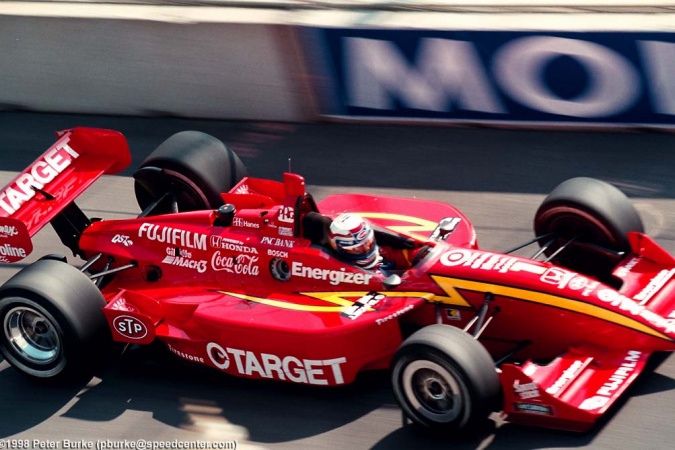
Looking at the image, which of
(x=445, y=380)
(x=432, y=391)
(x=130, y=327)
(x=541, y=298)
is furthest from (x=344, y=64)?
(x=445, y=380)

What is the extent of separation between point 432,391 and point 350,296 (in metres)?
1.06

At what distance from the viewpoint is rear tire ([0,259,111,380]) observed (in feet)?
24.3

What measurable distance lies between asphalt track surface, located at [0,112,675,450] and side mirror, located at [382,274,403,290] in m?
0.69

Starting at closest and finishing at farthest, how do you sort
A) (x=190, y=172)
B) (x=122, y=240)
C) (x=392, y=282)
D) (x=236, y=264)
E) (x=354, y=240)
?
(x=392, y=282)
(x=354, y=240)
(x=236, y=264)
(x=122, y=240)
(x=190, y=172)

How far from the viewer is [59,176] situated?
8.48 metres

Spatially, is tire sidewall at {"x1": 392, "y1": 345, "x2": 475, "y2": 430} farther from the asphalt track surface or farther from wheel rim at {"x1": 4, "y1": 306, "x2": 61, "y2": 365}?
wheel rim at {"x1": 4, "y1": 306, "x2": 61, "y2": 365}

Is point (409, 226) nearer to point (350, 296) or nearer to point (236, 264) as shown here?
point (350, 296)

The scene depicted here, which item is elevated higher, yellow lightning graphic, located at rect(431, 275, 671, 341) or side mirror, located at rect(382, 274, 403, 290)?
yellow lightning graphic, located at rect(431, 275, 671, 341)

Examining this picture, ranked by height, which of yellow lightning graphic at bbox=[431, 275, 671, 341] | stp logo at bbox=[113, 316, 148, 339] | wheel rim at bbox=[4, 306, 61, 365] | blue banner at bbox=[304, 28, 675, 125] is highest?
blue banner at bbox=[304, 28, 675, 125]

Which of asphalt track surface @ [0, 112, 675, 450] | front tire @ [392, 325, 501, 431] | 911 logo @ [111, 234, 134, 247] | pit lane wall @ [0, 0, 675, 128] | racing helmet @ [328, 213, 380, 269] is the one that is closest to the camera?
front tire @ [392, 325, 501, 431]

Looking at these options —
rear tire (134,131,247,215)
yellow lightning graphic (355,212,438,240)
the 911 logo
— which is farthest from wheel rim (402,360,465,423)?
rear tire (134,131,247,215)

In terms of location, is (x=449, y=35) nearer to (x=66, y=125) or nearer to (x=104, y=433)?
(x=66, y=125)

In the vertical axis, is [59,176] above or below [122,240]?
above

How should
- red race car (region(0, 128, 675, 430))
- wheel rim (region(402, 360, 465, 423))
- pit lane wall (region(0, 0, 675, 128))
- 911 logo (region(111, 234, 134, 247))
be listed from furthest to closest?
pit lane wall (region(0, 0, 675, 128))
911 logo (region(111, 234, 134, 247))
red race car (region(0, 128, 675, 430))
wheel rim (region(402, 360, 465, 423))
